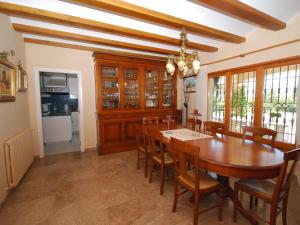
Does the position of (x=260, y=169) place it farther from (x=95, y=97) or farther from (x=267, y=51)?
(x=95, y=97)

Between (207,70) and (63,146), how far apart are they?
4398 mm

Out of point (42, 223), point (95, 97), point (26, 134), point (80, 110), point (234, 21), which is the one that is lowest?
point (42, 223)

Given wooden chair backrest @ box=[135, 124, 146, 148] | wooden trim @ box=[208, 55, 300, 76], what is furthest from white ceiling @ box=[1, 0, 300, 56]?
wooden chair backrest @ box=[135, 124, 146, 148]

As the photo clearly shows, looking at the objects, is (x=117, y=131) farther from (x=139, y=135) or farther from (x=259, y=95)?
(x=259, y=95)

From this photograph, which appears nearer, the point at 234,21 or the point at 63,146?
the point at 234,21

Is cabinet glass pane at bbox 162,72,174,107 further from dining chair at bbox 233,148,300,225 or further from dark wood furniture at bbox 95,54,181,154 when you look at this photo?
dining chair at bbox 233,148,300,225

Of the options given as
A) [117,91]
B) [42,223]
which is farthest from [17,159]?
[117,91]

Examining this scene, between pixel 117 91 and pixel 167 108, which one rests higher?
pixel 117 91

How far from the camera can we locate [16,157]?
2377 mm

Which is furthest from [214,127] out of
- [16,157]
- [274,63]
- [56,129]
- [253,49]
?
[56,129]

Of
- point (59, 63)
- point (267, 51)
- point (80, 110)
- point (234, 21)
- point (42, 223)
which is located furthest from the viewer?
point (80, 110)

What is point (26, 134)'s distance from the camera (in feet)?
9.53

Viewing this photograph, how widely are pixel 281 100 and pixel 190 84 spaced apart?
238 centimetres

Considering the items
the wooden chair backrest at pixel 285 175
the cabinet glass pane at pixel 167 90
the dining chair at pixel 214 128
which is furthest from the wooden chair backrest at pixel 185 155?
the cabinet glass pane at pixel 167 90
